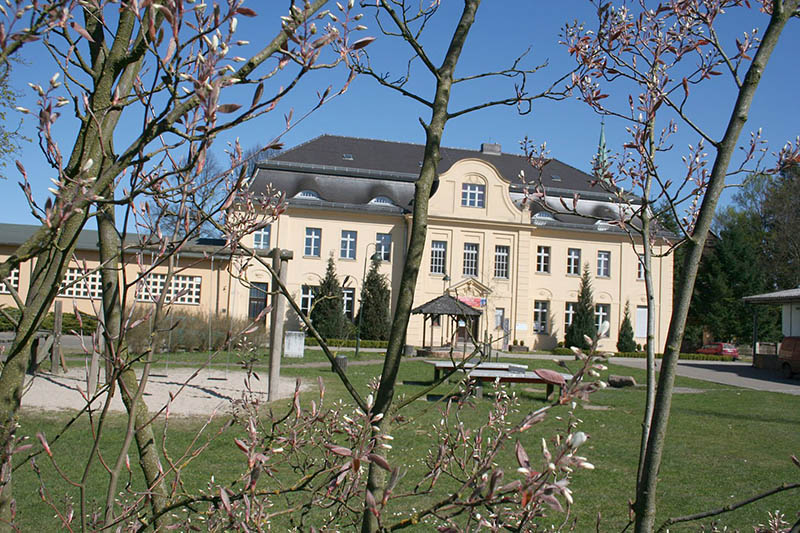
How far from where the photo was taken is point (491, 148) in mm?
41125

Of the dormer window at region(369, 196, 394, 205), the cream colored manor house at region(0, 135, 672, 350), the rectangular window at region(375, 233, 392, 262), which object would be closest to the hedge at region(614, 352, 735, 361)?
the cream colored manor house at region(0, 135, 672, 350)

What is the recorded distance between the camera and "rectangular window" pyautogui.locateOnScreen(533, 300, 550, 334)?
3603 cm

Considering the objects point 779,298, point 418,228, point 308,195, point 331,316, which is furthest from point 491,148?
point 418,228

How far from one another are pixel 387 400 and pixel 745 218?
5494 cm

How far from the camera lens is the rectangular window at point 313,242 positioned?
34.2 meters

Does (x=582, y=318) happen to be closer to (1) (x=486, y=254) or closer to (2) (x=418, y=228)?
(1) (x=486, y=254)

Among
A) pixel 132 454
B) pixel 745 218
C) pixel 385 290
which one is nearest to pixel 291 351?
pixel 385 290

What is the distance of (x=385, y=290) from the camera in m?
33.2

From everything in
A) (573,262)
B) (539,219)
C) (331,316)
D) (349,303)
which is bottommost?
(331,316)

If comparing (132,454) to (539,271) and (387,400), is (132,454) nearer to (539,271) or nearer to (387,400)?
(387,400)

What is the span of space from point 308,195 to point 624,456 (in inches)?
1102

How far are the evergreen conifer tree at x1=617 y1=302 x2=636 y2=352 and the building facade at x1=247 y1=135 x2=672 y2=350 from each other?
53cm

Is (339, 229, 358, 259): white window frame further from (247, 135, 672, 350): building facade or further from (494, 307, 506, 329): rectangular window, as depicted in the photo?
(494, 307, 506, 329): rectangular window

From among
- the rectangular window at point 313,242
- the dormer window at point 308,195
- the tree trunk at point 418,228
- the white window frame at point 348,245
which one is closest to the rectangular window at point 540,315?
the white window frame at point 348,245
